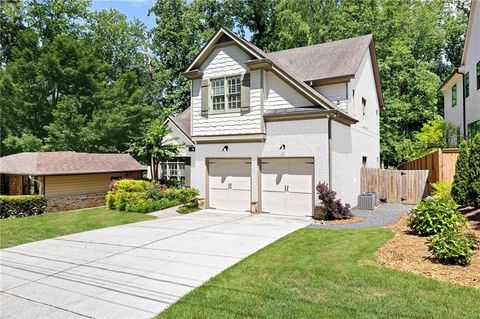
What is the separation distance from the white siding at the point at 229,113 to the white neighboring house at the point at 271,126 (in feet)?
0.15

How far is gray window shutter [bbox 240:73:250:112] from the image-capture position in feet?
51.9

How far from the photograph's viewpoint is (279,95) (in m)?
15.6

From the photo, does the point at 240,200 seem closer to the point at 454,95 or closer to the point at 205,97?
the point at 205,97

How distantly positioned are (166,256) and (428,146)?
2271cm

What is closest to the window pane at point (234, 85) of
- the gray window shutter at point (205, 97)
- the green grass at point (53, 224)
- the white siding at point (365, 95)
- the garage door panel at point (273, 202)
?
the gray window shutter at point (205, 97)

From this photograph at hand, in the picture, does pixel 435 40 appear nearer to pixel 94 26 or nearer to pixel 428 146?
pixel 428 146

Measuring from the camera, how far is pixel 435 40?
114 feet

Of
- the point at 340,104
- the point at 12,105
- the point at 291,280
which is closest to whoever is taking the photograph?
the point at 291,280

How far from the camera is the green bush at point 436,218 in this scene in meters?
9.55

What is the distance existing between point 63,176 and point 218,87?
10.5 metres

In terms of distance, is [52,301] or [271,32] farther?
[271,32]

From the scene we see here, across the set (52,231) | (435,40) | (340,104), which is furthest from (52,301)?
(435,40)

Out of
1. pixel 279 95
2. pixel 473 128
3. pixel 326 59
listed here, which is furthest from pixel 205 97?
pixel 473 128

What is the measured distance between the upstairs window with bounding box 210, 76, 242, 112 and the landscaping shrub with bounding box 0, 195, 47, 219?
1058 cm
